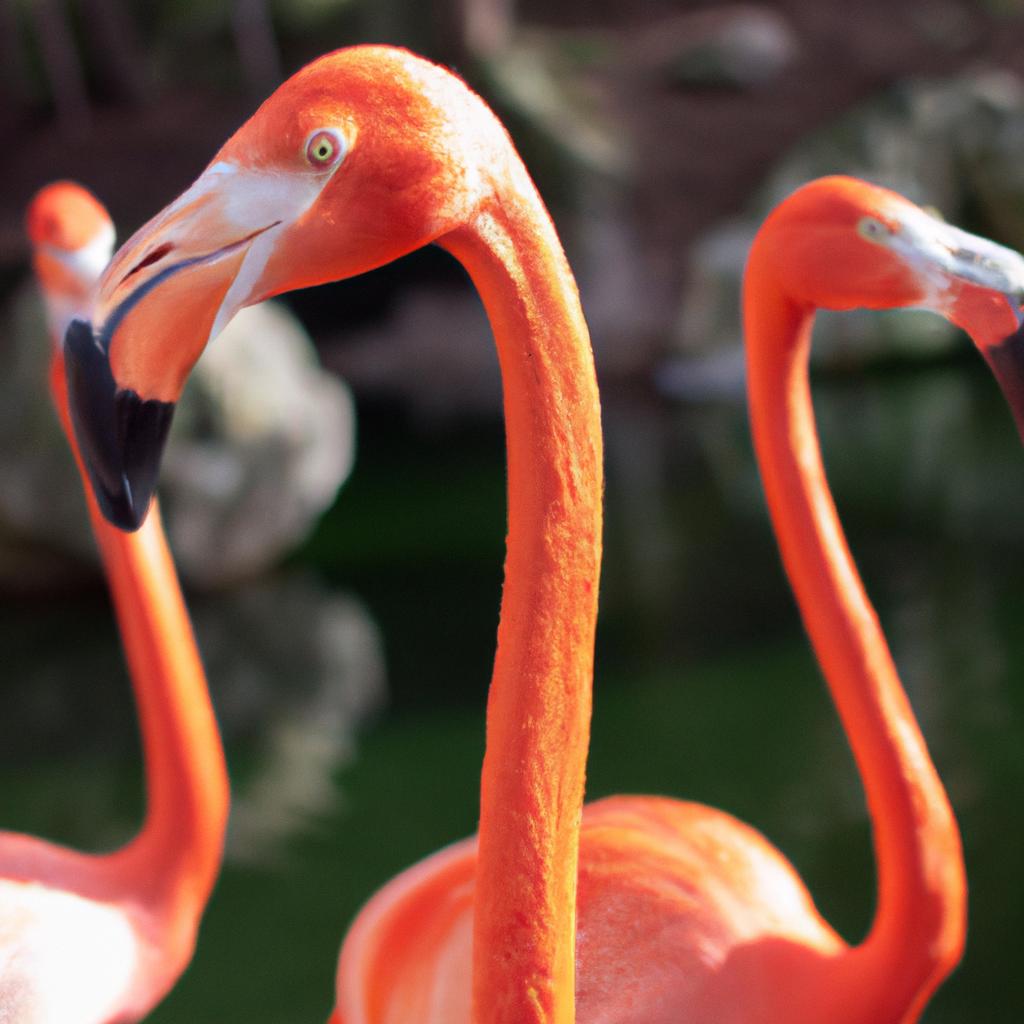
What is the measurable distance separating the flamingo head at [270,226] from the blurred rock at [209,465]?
3.40m

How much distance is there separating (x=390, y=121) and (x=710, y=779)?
7.46 feet

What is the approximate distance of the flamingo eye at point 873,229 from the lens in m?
1.29

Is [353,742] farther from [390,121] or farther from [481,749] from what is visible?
[390,121]

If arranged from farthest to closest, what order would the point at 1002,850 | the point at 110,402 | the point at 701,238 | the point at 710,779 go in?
the point at 701,238
the point at 710,779
the point at 1002,850
the point at 110,402

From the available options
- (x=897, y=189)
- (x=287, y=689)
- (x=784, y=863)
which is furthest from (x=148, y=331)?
(x=897, y=189)

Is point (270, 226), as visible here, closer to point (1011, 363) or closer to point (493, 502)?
point (1011, 363)

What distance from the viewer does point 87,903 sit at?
4.92 feet

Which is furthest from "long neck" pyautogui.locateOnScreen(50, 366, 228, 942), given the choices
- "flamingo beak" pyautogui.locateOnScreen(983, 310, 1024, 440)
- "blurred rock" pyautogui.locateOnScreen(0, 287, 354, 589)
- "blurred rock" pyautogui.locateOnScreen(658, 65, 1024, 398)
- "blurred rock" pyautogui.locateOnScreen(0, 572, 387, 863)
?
"blurred rock" pyautogui.locateOnScreen(658, 65, 1024, 398)

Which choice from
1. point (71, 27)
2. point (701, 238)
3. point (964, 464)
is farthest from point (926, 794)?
point (71, 27)

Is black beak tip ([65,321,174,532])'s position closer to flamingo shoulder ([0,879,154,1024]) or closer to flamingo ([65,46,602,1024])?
flamingo ([65,46,602,1024])

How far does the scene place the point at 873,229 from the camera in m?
1.29

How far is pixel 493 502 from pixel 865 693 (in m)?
3.88

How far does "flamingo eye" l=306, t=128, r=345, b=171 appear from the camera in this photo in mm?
865

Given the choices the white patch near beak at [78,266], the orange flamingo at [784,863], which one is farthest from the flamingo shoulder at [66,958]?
the white patch near beak at [78,266]
